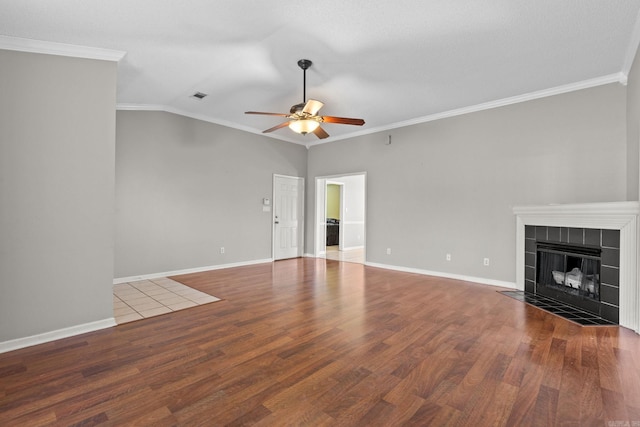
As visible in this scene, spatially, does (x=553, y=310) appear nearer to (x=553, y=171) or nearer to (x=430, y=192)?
(x=553, y=171)

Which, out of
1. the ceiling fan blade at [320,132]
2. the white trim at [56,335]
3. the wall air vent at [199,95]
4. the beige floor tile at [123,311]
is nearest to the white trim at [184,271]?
the beige floor tile at [123,311]

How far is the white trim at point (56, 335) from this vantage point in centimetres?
252

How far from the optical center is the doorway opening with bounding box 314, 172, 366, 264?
749cm

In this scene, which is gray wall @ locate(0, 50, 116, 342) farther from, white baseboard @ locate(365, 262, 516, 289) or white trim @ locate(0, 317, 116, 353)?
white baseboard @ locate(365, 262, 516, 289)

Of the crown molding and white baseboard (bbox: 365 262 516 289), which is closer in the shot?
white baseboard (bbox: 365 262 516 289)

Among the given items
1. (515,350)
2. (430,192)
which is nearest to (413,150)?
(430,192)

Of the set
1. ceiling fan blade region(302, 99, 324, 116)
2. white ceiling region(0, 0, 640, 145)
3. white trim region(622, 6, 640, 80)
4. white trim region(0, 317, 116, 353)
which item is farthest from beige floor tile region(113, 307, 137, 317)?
white trim region(622, 6, 640, 80)

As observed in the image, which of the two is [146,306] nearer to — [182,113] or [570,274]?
[182,113]

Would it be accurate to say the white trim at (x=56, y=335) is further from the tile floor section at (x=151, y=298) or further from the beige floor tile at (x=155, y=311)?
the beige floor tile at (x=155, y=311)

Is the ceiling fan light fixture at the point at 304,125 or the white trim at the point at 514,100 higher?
the white trim at the point at 514,100

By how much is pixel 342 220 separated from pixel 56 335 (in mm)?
6959

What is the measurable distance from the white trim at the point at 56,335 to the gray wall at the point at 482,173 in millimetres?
4587

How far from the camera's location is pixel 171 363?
7.47ft

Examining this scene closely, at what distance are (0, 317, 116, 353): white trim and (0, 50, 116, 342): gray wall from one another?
0.13 ft
